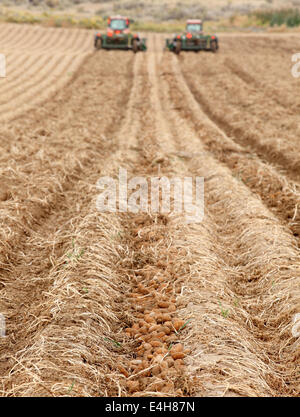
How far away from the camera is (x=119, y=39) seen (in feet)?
75.6

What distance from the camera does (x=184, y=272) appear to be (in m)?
4.19

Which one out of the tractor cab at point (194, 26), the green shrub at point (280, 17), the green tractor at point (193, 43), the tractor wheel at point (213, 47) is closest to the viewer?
the green tractor at point (193, 43)

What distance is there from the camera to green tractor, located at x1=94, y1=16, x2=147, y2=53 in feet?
75.3

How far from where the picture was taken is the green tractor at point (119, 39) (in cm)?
2294

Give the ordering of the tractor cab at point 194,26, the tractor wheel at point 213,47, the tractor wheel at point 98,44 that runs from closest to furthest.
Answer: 1. the tractor wheel at point 213,47
2. the tractor wheel at point 98,44
3. the tractor cab at point 194,26

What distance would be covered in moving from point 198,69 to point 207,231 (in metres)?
15.0

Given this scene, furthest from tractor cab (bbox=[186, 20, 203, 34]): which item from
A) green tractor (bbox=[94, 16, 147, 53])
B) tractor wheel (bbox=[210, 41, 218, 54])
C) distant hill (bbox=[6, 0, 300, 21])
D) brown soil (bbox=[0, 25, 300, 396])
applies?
distant hill (bbox=[6, 0, 300, 21])

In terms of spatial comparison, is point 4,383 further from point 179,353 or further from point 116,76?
point 116,76

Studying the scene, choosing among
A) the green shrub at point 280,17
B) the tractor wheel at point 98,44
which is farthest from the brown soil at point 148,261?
the green shrub at point 280,17

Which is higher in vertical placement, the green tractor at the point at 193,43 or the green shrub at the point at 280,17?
the green shrub at the point at 280,17

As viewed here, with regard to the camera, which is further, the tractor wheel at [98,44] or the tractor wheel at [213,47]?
the tractor wheel at [98,44]

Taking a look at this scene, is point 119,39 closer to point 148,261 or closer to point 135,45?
point 135,45

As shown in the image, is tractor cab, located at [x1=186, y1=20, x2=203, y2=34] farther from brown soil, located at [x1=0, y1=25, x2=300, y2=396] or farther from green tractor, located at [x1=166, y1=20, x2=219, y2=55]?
brown soil, located at [x1=0, y1=25, x2=300, y2=396]

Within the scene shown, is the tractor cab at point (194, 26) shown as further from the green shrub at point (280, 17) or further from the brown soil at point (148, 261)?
the green shrub at point (280, 17)
